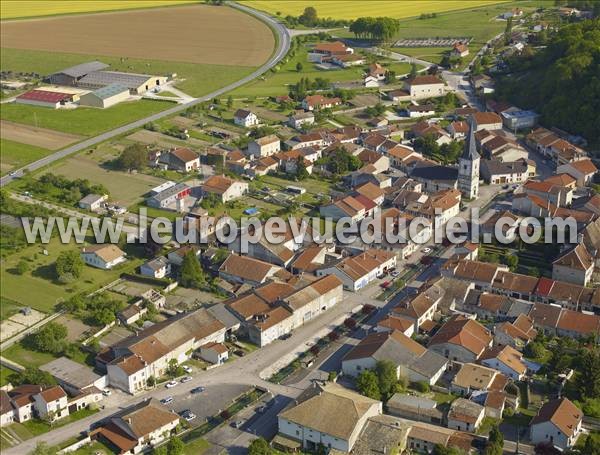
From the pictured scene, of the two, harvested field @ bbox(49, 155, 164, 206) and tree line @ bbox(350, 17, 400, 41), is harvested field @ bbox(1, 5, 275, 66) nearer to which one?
tree line @ bbox(350, 17, 400, 41)

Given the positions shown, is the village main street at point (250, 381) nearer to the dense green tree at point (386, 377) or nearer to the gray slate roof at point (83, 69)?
the dense green tree at point (386, 377)

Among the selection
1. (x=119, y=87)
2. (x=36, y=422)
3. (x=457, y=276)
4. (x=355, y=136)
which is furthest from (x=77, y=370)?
(x=119, y=87)

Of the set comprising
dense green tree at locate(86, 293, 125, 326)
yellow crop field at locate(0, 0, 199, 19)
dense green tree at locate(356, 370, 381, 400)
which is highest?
yellow crop field at locate(0, 0, 199, 19)

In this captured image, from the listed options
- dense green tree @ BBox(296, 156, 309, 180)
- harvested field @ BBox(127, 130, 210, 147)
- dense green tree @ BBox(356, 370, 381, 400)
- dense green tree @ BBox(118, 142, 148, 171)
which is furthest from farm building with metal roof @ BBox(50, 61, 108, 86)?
dense green tree @ BBox(356, 370, 381, 400)

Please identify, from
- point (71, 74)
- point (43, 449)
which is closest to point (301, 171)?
point (43, 449)

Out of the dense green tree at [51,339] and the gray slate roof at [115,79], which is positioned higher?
the gray slate roof at [115,79]

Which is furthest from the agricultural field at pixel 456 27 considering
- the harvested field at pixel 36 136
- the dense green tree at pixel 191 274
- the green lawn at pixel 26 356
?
the green lawn at pixel 26 356
